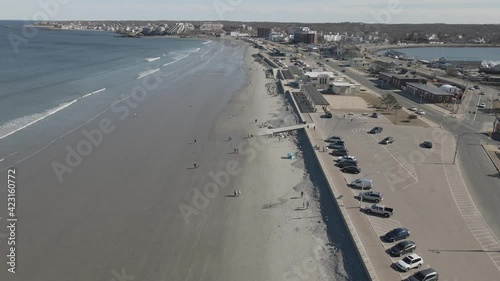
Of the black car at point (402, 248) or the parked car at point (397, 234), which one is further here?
the parked car at point (397, 234)

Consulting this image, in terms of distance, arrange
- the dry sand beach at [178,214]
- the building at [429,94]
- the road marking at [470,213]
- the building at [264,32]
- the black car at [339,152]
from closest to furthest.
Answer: the dry sand beach at [178,214] → the road marking at [470,213] → the black car at [339,152] → the building at [429,94] → the building at [264,32]

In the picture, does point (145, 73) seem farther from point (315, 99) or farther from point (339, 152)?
point (339, 152)

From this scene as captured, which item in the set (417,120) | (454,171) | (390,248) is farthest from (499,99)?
(390,248)

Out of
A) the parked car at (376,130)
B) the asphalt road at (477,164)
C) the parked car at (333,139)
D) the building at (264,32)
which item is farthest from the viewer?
the building at (264,32)

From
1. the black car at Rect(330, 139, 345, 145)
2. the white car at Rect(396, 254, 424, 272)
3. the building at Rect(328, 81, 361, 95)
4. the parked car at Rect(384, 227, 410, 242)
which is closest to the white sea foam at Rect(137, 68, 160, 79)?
the building at Rect(328, 81, 361, 95)

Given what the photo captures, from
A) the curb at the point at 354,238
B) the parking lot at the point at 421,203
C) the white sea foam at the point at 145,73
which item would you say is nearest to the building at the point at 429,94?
the parking lot at the point at 421,203

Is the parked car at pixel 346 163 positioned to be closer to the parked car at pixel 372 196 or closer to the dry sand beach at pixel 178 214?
the dry sand beach at pixel 178 214

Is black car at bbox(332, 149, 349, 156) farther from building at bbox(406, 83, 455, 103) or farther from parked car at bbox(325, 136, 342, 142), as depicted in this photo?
building at bbox(406, 83, 455, 103)

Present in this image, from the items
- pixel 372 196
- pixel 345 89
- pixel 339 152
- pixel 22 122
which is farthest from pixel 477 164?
pixel 22 122
